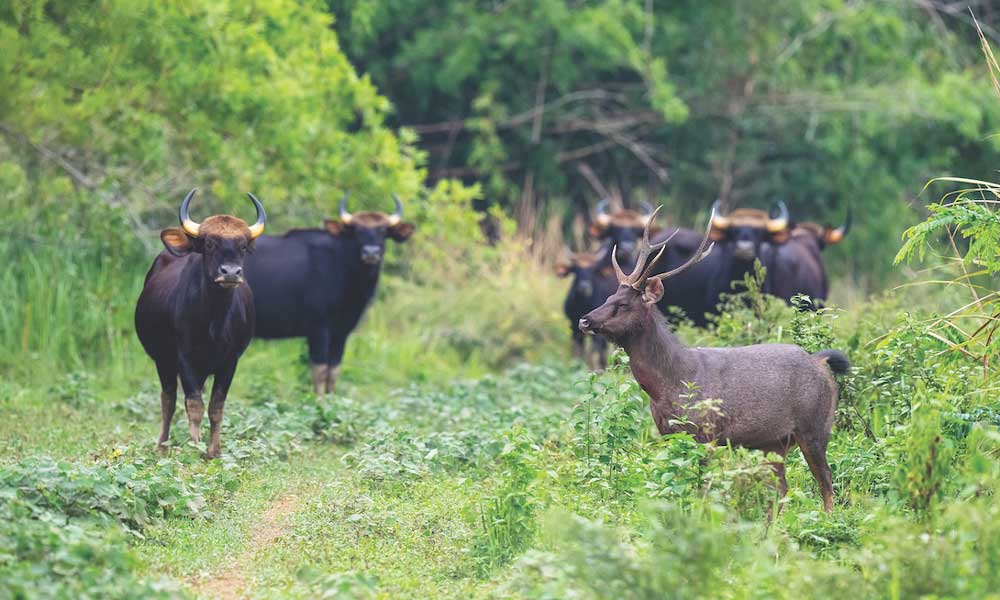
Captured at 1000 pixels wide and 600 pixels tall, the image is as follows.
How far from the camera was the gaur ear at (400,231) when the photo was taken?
14.2 metres

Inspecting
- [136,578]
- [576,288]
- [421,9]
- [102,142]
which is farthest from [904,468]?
[421,9]

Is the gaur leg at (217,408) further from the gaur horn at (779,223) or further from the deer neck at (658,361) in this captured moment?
the gaur horn at (779,223)

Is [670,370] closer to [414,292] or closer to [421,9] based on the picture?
[414,292]

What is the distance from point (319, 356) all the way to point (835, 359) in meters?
6.53

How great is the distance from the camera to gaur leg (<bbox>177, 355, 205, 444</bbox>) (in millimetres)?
9656

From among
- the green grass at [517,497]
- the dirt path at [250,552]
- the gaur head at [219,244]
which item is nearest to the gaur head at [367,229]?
the green grass at [517,497]

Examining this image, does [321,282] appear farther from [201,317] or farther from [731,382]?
[731,382]

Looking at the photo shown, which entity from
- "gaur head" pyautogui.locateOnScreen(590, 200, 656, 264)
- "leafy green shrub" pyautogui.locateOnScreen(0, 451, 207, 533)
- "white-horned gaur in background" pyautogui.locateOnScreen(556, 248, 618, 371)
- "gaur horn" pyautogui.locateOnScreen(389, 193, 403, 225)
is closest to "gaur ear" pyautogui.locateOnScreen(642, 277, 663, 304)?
"leafy green shrub" pyautogui.locateOnScreen(0, 451, 207, 533)

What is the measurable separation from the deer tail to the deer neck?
78 centimetres

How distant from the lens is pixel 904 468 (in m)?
6.49

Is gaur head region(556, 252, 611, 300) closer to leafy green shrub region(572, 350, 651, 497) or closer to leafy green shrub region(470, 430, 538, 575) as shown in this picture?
leafy green shrub region(572, 350, 651, 497)

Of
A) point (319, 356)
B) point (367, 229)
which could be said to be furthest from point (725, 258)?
point (319, 356)

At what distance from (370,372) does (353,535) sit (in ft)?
24.8

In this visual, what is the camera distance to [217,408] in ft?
31.8
